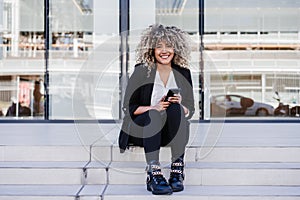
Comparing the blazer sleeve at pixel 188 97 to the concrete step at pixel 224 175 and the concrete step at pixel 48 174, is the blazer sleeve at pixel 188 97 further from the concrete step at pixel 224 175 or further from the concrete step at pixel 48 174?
the concrete step at pixel 48 174

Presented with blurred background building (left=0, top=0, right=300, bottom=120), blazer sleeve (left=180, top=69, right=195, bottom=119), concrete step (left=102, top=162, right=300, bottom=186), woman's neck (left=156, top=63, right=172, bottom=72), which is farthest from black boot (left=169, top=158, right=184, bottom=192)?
blurred background building (left=0, top=0, right=300, bottom=120)

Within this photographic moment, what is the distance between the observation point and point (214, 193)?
8.46 feet

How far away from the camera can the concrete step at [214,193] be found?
2512 millimetres

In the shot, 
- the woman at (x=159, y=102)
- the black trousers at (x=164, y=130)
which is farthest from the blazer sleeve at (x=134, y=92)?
the black trousers at (x=164, y=130)

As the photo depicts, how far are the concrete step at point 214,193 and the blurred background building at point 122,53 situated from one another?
2.91 feet

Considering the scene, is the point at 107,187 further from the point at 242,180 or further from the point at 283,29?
the point at 283,29

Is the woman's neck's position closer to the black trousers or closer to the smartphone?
the smartphone

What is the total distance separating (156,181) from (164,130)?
319 mm

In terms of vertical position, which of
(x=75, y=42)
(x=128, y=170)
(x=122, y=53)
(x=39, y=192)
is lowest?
(x=39, y=192)

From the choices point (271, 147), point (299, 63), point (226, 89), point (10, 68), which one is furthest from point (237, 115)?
point (271, 147)

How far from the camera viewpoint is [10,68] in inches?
286

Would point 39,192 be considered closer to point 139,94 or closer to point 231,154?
point 139,94

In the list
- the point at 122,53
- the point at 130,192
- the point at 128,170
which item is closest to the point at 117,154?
the point at 128,170

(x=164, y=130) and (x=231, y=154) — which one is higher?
(x=164, y=130)
